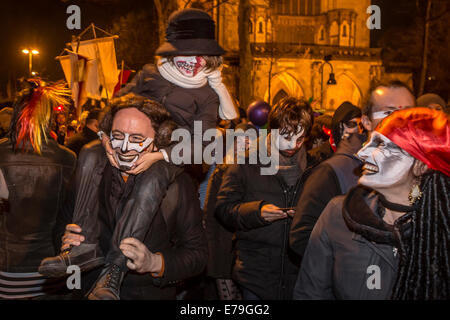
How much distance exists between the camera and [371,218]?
7.61 ft

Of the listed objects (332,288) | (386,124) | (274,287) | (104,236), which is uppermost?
(386,124)

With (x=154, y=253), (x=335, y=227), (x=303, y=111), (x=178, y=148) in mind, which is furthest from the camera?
(x=303, y=111)

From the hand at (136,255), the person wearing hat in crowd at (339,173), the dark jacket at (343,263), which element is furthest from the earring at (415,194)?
the hand at (136,255)

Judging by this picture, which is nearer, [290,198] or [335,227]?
[335,227]

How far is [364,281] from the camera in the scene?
93.4 inches

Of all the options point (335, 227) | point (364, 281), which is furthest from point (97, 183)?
point (364, 281)

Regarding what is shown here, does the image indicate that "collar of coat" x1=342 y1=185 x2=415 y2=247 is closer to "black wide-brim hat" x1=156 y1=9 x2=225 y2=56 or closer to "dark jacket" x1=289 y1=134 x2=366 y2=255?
"dark jacket" x1=289 y1=134 x2=366 y2=255

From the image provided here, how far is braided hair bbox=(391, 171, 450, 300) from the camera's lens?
2178 millimetres

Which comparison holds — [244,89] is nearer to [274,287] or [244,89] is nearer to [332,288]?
[274,287]

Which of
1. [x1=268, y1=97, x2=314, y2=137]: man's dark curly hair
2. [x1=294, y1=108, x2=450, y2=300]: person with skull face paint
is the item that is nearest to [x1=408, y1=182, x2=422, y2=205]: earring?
[x1=294, y1=108, x2=450, y2=300]: person with skull face paint

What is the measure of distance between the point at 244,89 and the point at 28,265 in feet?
47.2

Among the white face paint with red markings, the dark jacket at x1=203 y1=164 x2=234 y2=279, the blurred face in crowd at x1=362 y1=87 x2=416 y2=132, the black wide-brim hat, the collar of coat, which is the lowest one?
the dark jacket at x1=203 y1=164 x2=234 y2=279

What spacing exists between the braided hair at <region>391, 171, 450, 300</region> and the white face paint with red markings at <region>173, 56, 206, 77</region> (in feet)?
5.58

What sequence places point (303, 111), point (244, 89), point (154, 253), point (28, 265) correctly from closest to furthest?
1. point (154, 253)
2. point (28, 265)
3. point (303, 111)
4. point (244, 89)
